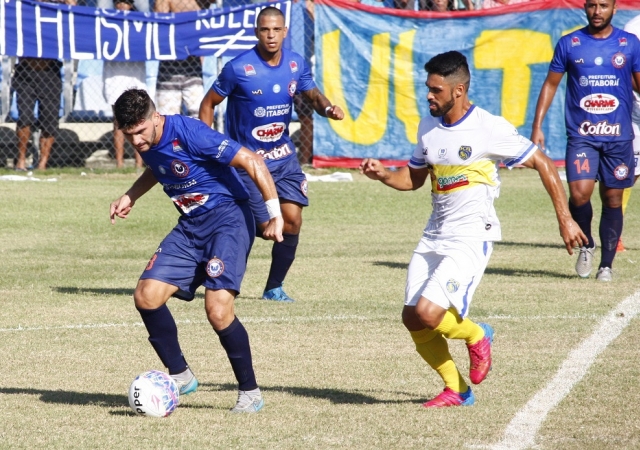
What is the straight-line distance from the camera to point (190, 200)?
6004 millimetres

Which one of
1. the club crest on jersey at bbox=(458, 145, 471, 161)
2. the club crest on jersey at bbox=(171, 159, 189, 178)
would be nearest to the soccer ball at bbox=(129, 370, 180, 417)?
the club crest on jersey at bbox=(171, 159, 189, 178)

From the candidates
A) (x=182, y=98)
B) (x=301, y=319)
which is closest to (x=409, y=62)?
(x=182, y=98)

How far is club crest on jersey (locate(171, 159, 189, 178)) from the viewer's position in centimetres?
588

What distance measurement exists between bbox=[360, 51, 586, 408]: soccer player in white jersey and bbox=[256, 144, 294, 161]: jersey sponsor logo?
9.98ft

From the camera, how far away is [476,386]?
20.2ft

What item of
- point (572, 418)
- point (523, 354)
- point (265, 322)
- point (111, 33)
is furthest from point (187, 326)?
point (111, 33)

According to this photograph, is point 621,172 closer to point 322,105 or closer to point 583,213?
point 583,213

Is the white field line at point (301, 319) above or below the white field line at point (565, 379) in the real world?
below

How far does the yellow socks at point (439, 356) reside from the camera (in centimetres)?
572

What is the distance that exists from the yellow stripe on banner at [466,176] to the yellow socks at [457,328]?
70 centimetres

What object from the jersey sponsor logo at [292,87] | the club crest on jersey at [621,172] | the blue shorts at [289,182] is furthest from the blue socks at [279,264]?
the club crest on jersey at [621,172]

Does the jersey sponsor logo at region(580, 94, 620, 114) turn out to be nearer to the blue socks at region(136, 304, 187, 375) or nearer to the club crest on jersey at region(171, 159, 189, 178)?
the club crest on jersey at region(171, 159, 189, 178)

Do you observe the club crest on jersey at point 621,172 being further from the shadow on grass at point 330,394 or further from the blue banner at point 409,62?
the blue banner at point 409,62

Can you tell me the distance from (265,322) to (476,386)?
220 cm
